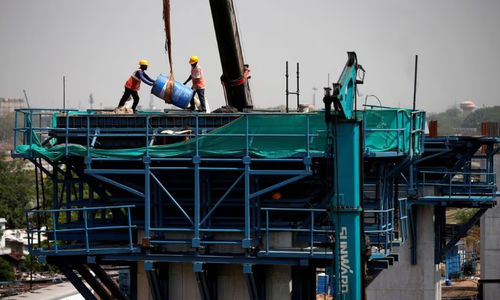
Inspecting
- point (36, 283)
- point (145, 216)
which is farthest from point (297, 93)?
point (36, 283)

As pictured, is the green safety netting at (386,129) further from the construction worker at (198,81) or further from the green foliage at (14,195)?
the green foliage at (14,195)

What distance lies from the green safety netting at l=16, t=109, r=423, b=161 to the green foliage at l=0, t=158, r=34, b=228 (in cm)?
9485

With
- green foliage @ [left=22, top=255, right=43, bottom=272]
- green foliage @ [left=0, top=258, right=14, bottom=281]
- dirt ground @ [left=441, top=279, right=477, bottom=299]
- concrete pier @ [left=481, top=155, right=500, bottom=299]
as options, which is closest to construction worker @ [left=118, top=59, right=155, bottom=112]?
concrete pier @ [left=481, top=155, right=500, bottom=299]

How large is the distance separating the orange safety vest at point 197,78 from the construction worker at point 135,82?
3.72 ft

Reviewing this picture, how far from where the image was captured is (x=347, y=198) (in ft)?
85.9

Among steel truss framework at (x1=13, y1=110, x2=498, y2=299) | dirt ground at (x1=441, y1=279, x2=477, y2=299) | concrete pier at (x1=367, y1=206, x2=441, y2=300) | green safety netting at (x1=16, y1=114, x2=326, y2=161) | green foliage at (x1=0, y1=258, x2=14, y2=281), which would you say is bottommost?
dirt ground at (x1=441, y1=279, x2=477, y2=299)

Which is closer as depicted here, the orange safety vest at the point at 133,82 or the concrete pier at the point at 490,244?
the orange safety vest at the point at 133,82

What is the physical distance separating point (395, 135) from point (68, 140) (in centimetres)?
835

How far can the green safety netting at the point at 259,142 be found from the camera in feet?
90.6

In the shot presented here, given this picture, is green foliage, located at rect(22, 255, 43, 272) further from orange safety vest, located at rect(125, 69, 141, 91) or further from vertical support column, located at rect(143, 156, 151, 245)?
vertical support column, located at rect(143, 156, 151, 245)

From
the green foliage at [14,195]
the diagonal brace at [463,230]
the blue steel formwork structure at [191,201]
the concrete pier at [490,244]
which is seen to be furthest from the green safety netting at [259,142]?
the green foliage at [14,195]

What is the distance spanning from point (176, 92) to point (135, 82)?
1.32 metres

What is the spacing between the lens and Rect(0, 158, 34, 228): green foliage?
402ft

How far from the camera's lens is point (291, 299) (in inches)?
1145
